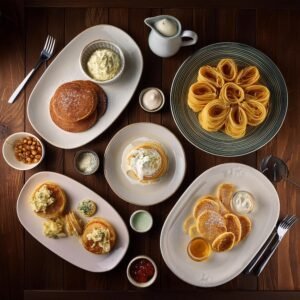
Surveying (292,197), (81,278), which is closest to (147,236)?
(81,278)

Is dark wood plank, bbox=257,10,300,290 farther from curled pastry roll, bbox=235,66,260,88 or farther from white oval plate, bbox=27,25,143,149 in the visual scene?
white oval plate, bbox=27,25,143,149

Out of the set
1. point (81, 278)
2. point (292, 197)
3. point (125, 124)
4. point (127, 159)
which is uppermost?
point (125, 124)

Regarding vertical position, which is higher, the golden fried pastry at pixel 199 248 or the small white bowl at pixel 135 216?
the small white bowl at pixel 135 216

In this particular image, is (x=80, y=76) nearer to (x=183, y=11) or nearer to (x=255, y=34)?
(x=183, y=11)

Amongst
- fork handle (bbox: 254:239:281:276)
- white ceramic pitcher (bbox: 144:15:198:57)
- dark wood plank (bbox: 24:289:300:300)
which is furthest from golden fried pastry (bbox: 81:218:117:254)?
white ceramic pitcher (bbox: 144:15:198:57)

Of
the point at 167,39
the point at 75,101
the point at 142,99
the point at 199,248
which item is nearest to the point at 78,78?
the point at 75,101

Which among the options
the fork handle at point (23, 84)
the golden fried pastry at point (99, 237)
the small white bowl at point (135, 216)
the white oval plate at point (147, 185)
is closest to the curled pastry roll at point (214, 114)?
the white oval plate at point (147, 185)

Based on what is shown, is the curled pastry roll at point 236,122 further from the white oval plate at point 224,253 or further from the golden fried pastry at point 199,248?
the golden fried pastry at point 199,248
